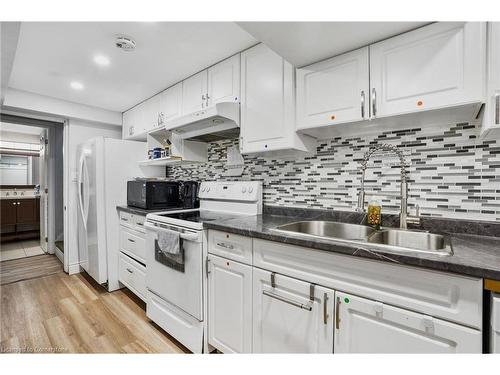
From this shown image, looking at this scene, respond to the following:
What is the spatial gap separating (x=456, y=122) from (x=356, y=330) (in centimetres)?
119

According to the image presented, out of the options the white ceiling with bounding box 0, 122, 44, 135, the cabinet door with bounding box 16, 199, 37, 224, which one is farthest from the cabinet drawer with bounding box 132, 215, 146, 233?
the cabinet door with bounding box 16, 199, 37, 224

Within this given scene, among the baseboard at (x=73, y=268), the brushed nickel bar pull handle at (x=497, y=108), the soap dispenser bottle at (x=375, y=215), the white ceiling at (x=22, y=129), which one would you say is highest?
the white ceiling at (x=22, y=129)

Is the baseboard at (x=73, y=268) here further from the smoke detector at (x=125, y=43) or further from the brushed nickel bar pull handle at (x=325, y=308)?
the brushed nickel bar pull handle at (x=325, y=308)

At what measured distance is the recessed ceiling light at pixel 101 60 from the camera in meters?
1.98

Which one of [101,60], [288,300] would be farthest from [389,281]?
[101,60]

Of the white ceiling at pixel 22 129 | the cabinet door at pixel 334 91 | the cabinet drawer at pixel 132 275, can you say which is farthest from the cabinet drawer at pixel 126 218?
the white ceiling at pixel 22 129

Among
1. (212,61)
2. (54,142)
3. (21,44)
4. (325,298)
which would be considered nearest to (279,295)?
(325,298)

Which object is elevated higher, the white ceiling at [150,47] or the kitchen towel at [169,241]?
the white ceiling at [150,47]

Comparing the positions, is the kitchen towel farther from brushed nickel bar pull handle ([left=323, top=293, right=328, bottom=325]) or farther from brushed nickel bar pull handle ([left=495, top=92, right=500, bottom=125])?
brushed nickel bar pull handle ([left=495, top=92, right=500, bottom=125])

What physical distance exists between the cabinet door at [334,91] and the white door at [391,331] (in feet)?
3.11

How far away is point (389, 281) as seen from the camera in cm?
92

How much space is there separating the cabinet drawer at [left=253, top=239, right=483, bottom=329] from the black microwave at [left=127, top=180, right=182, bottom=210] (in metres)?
1.62

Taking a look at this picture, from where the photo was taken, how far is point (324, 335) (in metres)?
1.09
